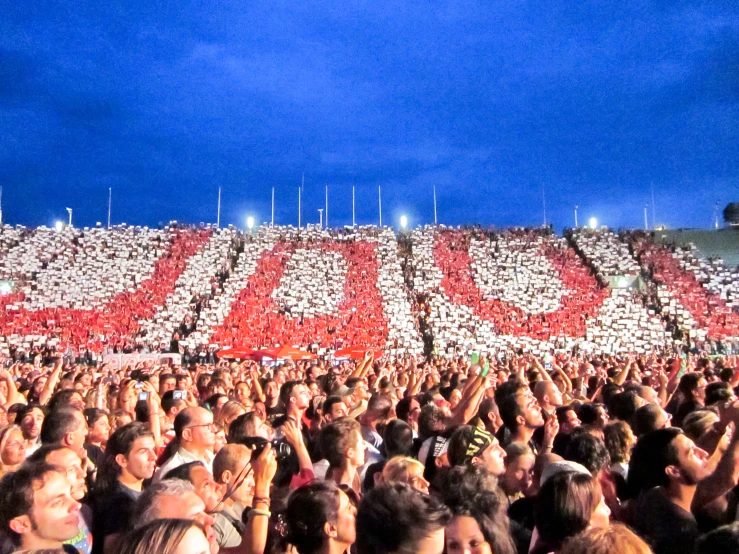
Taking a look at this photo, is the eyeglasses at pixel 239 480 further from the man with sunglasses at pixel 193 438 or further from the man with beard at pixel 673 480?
the man with beard at pixel 673 480

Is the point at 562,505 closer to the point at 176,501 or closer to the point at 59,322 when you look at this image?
the point at 176,501

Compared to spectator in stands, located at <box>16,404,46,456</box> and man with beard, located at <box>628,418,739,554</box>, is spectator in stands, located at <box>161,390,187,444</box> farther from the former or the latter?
man with beard, located at <box>628,418,739,554</box>

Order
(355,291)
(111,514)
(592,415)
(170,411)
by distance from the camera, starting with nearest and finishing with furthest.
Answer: (111,514)
(592,415)
(170,411)
(355,291)

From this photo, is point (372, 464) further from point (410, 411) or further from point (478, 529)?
point (410, 411)

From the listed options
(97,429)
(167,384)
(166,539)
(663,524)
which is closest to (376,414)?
(97,429)

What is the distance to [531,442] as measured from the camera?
5.93 meters

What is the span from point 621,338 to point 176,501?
3563 centimetres

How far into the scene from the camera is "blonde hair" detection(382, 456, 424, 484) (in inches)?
159

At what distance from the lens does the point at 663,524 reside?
12.3 ft

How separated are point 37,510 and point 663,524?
10.6ft

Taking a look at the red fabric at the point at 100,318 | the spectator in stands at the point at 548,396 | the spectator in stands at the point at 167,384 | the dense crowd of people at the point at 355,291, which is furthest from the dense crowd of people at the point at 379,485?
the red fabric at the point at 100,318

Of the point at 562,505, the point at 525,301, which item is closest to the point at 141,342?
the point at 525,301

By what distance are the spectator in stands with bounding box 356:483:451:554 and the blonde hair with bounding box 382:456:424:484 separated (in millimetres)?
1019

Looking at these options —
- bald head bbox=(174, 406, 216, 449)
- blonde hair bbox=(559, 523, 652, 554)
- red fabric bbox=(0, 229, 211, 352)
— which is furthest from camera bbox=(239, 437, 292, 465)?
red fabric bbox=(0, 229, 211, 352)
